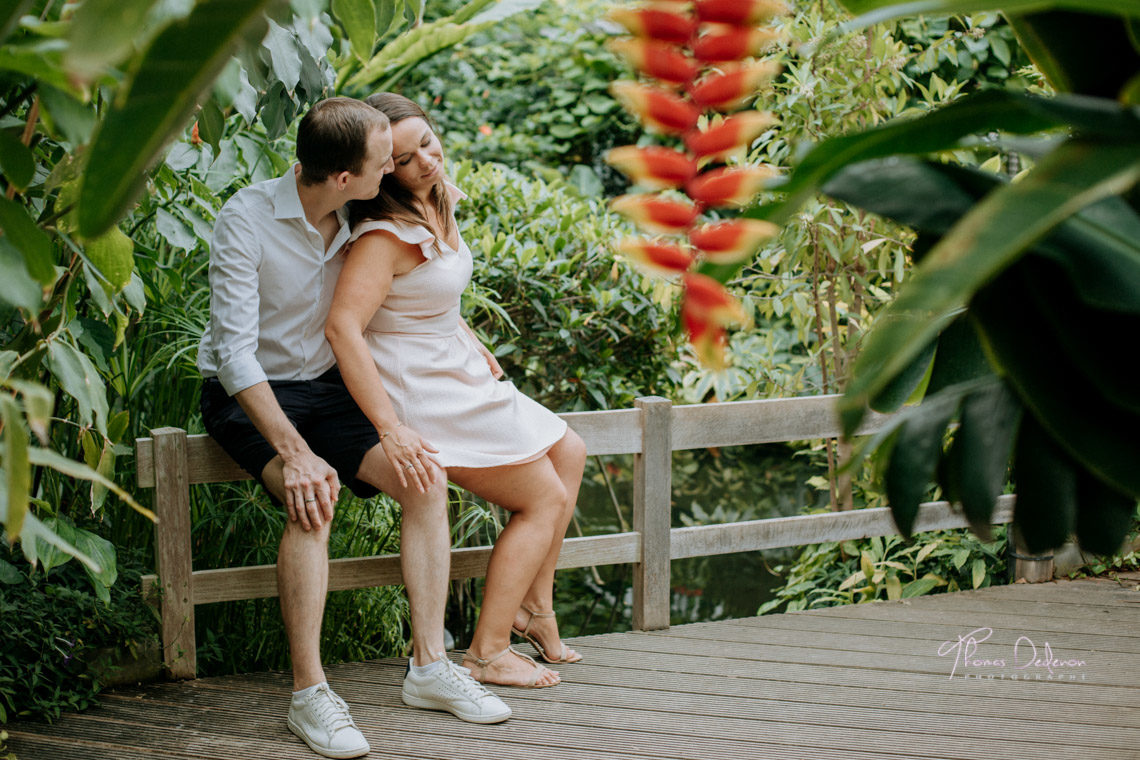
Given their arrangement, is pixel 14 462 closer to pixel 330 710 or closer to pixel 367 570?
pixel 330 710

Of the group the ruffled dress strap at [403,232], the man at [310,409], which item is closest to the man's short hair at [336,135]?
the man at [310,409]

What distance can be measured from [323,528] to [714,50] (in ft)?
6.00

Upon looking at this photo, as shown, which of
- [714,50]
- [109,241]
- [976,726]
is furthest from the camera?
[976,726]

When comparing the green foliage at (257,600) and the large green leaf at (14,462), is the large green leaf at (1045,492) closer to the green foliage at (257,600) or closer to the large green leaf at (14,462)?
the large green leaf at (14,462)

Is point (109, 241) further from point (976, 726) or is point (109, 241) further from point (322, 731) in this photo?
point (976, 726)

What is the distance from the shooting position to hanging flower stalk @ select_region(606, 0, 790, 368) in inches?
20.2

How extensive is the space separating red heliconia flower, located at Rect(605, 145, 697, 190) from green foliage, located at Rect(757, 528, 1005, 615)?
2923 millimetres

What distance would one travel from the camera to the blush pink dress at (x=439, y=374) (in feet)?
7.59

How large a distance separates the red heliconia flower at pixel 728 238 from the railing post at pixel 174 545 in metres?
2.06

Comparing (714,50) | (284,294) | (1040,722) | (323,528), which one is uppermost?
(714,50)

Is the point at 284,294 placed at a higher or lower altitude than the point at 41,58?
lower

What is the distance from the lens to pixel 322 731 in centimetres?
207

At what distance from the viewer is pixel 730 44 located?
1.68 ft

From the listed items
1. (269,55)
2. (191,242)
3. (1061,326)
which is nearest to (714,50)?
(1061,326)
